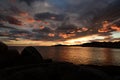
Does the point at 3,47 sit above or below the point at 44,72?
above

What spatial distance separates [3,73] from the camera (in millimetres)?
7594

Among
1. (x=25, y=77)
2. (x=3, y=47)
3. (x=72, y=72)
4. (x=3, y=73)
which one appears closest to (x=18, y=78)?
(x=25, y=77)

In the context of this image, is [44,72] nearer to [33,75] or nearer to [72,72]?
[33,75]

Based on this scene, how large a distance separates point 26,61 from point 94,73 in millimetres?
8311

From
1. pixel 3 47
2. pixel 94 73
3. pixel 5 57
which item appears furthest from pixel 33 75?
pixel 3 47

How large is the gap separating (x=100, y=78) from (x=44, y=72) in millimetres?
2965

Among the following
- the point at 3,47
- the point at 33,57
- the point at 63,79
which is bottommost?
the point at 63,79

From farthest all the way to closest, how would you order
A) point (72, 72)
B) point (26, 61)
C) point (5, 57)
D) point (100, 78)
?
point (26, 61)
point (5, 57)
point (72, 72)
point (100, 78)

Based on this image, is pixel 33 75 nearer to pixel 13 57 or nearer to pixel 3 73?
pixel 3 73

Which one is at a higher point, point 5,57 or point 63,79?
point 5,57

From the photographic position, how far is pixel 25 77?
725 cm

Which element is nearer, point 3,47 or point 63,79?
point 63,79

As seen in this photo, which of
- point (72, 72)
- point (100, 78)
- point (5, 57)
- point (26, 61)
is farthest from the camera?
point (26, 61)

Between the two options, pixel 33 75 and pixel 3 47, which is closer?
pixel 33 75
